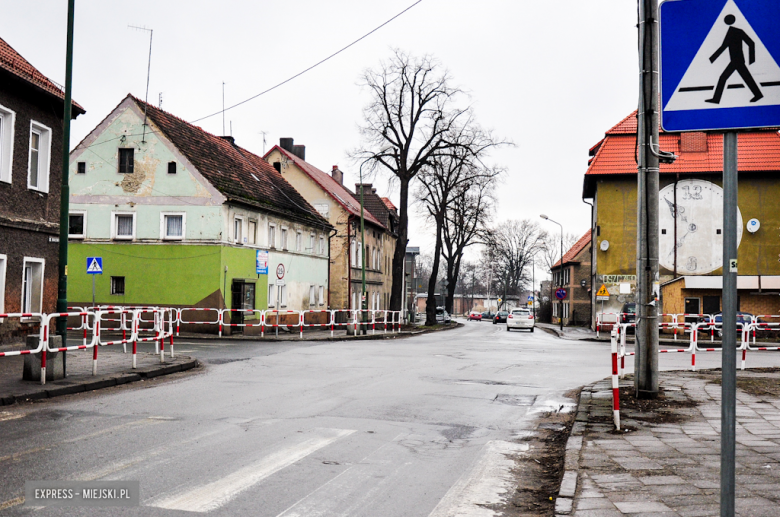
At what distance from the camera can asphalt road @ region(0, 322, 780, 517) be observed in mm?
5676

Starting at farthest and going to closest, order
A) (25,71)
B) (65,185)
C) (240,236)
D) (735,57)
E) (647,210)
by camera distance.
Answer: (240,236) < (25,71) < (65,185) < (647,210) < (735,57)

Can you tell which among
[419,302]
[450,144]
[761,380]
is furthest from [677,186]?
[419,302]

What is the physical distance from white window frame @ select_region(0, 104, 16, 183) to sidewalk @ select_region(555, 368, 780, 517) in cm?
1491

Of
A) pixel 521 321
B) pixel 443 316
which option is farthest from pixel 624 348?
pixel 443 316

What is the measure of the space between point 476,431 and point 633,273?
3489cm

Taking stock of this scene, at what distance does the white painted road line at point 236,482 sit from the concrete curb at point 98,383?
5181 millimetres

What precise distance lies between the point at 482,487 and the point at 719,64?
4109mm

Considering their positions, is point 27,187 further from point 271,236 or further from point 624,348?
point 271,236

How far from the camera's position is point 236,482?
19.8 feet

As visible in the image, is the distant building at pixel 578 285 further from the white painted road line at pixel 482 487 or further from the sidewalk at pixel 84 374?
the white painted road line at pixel 482 487

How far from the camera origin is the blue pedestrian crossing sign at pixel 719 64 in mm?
3264

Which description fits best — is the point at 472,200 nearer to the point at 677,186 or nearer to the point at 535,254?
the point at 677,186

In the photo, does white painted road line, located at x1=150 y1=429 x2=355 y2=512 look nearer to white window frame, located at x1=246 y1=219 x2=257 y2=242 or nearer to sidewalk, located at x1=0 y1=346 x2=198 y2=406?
Result: sidewalk, located at x1=0 y1=346 x2=198 y2=406

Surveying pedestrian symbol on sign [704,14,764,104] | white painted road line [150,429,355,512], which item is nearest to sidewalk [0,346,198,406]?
white painted road line [150,429,355,512]
